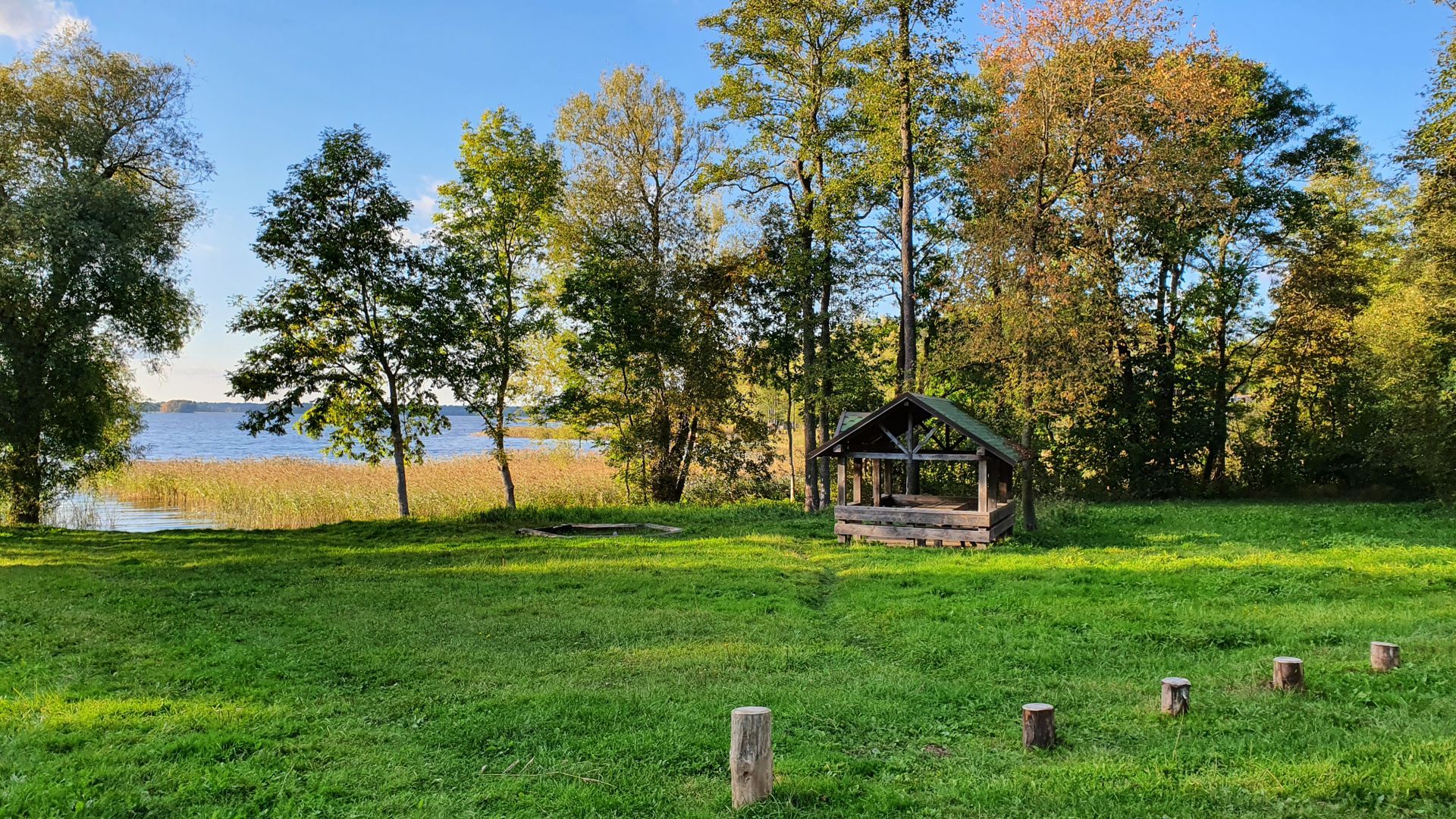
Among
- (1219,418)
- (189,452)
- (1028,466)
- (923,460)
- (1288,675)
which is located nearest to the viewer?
(1288,675)

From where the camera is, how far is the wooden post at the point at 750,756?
466 cm

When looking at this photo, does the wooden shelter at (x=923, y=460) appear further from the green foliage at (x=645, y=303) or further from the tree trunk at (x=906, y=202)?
the green foliage at (x=645, y=303)

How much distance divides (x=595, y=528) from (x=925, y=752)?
574 inches

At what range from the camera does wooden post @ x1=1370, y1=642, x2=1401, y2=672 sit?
6.84m

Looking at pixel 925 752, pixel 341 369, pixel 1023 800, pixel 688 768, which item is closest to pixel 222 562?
A: pixel 341 369

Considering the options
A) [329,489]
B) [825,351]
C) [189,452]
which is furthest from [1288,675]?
[189,452]

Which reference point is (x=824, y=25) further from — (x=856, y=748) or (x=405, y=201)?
(x=856, y=748)

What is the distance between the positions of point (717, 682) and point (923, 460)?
10778 millimetres

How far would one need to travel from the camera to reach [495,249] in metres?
23.8

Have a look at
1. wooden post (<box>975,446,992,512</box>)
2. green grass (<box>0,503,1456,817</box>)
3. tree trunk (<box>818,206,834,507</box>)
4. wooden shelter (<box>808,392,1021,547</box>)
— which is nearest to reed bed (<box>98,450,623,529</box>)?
tree trunk (<box>818,206,834,507</box>)

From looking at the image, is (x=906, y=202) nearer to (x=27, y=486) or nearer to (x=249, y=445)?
(x=27, y=486)

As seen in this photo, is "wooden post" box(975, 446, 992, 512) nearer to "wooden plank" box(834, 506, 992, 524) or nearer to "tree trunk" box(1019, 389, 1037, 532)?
"wooden plank" box(834, 506, 992, 524)

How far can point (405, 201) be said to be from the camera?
70.3ft

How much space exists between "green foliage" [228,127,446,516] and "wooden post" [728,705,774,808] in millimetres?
18614
